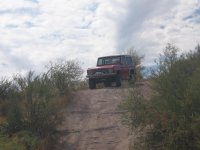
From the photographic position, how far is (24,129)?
18438 mm

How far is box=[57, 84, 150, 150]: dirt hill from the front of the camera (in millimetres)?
17766

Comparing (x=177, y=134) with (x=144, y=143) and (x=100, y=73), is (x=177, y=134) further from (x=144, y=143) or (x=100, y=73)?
(x=100, y=73)

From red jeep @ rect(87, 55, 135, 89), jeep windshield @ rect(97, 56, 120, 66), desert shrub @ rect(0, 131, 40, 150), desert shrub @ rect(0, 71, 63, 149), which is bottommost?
desert shrub @ rect(0, 131, 40, 150)

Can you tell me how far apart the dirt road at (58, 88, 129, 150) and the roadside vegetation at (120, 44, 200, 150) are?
1114mm

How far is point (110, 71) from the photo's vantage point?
2619cm

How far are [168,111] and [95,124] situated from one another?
224 inches

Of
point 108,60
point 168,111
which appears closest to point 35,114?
point 168,111

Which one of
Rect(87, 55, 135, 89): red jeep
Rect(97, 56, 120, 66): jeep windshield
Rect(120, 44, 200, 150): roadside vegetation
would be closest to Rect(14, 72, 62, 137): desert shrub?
Rect(120, 44, 200, 150): roadside vegetation

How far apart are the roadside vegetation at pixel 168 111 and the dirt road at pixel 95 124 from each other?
3.65 feet

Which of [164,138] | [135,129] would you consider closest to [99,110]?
[135,129]

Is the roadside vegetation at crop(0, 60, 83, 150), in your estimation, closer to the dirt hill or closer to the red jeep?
the dirt hill

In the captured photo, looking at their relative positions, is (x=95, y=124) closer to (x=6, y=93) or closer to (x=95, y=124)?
(x=95, y=124)

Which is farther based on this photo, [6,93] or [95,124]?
[6,93]

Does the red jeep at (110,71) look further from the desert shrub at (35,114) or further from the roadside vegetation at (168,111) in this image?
the roadside vegetation at (168,111)
